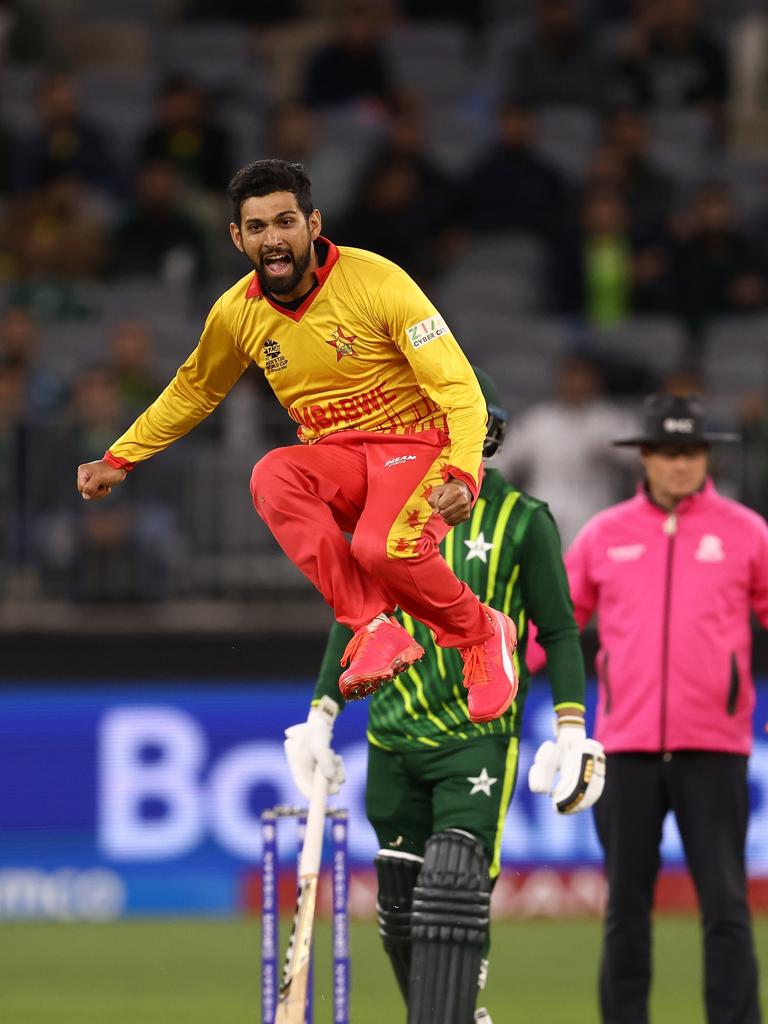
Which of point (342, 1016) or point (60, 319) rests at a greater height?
point (60, 319)

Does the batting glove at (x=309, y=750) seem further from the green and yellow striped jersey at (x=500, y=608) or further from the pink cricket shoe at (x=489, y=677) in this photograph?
the pink cricket shoe at (x=489, y=677)

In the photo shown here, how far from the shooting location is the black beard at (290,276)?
16.7 feet

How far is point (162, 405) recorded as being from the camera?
556 cm

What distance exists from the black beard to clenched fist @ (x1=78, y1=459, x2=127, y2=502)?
74 centimetres

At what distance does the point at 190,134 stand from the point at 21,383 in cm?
289

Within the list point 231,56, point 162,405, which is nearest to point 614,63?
point 231,56

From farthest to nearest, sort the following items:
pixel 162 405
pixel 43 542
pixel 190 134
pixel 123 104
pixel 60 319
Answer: pixel 123 104, pixel 190 134, pixel 60 319, pixel 43 542, pixel 162 405

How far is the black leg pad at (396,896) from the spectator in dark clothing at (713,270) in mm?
7184

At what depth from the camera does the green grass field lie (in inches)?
333

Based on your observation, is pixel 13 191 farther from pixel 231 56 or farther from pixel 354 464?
pixel 354 464

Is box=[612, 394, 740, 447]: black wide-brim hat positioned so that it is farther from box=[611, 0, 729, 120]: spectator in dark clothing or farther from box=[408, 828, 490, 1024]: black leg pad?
box=[611, 0, 729, 120]: spectator in dark clothing

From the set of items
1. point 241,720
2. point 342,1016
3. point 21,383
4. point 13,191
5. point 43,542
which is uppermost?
point 13,191

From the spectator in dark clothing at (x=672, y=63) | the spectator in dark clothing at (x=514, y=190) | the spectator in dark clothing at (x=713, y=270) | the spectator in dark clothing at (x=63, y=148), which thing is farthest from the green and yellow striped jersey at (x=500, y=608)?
the spectator in dark clothing at (x=672, y=63)

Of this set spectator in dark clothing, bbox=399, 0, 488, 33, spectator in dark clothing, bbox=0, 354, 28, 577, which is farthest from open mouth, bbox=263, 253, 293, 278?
spectator in dark clothing, bbox=399, 0, 488, 33
